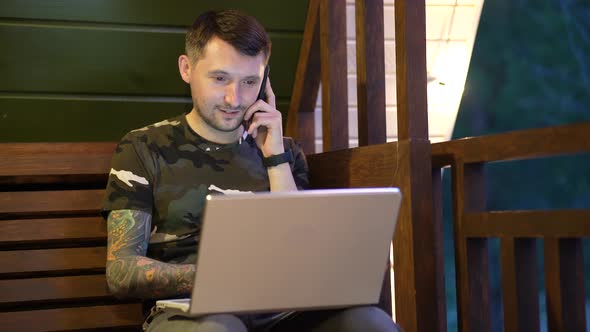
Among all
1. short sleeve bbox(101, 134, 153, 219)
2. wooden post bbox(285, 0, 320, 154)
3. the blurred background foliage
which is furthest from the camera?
the blurred background foliage

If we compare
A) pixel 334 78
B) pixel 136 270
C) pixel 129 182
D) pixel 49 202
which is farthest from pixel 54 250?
pixel 334 78

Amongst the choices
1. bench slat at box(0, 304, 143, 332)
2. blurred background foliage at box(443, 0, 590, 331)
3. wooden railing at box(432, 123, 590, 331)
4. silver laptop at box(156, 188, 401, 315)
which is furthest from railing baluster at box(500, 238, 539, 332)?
blurred background foliage at box(443, 0, 590, 331)

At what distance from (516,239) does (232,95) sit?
700mm

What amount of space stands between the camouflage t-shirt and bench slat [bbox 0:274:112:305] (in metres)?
0.32

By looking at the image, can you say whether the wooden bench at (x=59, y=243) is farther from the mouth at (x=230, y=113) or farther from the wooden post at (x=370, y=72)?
the mouth at (x=230, y=113)

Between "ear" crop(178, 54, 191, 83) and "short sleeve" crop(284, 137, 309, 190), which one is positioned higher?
"ear" crop(178, 54, 191, 83)

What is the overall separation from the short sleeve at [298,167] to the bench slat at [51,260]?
0.54 metres

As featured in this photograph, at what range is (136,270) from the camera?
1683mm

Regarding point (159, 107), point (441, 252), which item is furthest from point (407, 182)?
point (159, 107)

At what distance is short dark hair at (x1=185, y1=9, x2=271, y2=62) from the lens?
191cm

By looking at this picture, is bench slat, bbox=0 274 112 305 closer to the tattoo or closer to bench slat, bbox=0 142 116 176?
bench slat, bbox=0 142 116 176

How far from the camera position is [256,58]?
6.35 feet

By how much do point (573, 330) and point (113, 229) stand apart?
0.94 metres

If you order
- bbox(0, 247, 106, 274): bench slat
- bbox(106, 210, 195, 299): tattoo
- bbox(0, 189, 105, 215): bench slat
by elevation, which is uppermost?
bbox(0, 189, 105, 215): bench slat
